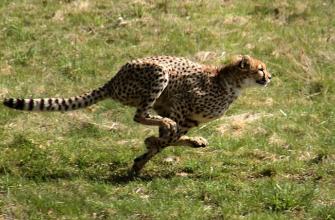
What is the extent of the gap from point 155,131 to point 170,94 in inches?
45.4

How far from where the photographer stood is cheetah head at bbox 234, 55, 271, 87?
7.82m

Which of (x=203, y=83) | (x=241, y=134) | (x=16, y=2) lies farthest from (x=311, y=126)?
(x=16, y=2)

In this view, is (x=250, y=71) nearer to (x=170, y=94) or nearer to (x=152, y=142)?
(x=170, y=94)

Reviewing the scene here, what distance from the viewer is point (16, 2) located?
12414mm

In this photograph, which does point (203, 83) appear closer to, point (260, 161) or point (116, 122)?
point (260, 161)

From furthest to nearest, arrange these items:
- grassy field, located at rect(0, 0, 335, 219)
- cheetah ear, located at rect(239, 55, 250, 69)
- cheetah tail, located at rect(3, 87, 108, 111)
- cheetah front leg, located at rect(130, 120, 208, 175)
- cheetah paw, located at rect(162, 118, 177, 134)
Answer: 1. cheetah ear, located at rect(239, 55, 250, 69)
2. cheetah front leg, located at rect(130, 120, 208, 175)
3. cheetah paw, located at rect(162, 118, 177, 134)
4. cheetah tail, located at rect(3, 87, 108, 111)
5. grassy field, located at rect(0, 0, 335, 219)

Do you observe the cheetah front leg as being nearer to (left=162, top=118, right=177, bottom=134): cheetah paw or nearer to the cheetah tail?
(left=162, top=118, right=177, bottom=134): cheetah paw

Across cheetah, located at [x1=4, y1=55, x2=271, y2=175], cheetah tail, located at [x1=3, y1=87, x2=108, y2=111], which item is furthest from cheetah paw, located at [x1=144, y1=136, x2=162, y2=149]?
cheetah tail, located at [x1=3, y1=87, x2=108, y2=111]

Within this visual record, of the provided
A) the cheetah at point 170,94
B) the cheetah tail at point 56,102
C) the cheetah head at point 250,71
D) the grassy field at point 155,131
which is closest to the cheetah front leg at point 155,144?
the cheetah at point 170,94

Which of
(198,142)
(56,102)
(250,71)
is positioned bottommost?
(198,142)

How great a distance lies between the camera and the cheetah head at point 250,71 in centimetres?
782

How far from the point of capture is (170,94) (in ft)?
24.7

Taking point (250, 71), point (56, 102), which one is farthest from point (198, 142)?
point (56, 102)

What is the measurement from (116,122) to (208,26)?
10.9 feet
